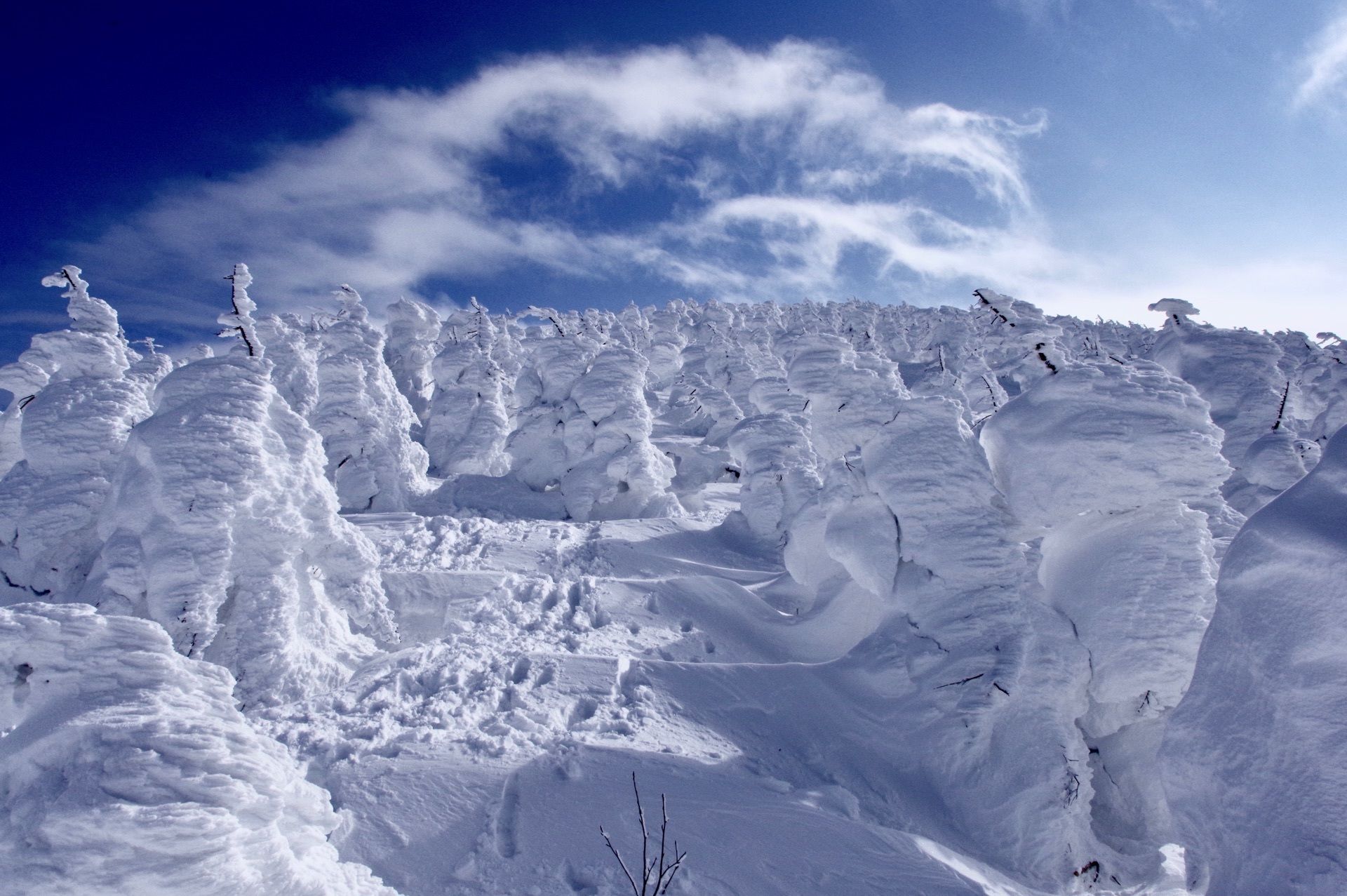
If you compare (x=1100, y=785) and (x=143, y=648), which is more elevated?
(x=143, y=648)

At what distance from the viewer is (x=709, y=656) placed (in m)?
11.6

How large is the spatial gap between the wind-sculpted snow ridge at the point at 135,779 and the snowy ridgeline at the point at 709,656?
0.02 metres

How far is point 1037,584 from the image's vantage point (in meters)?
10.2

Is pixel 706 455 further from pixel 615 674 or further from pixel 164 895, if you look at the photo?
pixel 164 895

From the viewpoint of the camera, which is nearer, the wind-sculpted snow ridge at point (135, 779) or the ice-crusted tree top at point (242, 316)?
the wind-sculpted snow ridge at point (135, 779)

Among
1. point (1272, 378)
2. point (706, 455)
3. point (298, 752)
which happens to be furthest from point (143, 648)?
point (1272, 378)

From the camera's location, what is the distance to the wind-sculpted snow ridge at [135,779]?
3.44 m

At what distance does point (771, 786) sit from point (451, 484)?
19908mm

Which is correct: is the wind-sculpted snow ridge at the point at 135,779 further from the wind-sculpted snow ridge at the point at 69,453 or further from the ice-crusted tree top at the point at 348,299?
the ice-crusted tree top at the point at 348,299

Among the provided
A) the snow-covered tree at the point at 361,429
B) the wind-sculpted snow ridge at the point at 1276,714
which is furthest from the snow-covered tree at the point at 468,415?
the wind-sculpted snow ridge at the point at 1276,714

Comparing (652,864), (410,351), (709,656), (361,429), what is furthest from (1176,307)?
(410,351)

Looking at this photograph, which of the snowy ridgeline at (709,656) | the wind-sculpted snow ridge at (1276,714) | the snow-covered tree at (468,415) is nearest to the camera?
the snowy ridgeline at (709,656)

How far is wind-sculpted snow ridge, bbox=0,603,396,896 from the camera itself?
135 inches

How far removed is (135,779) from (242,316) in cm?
854
